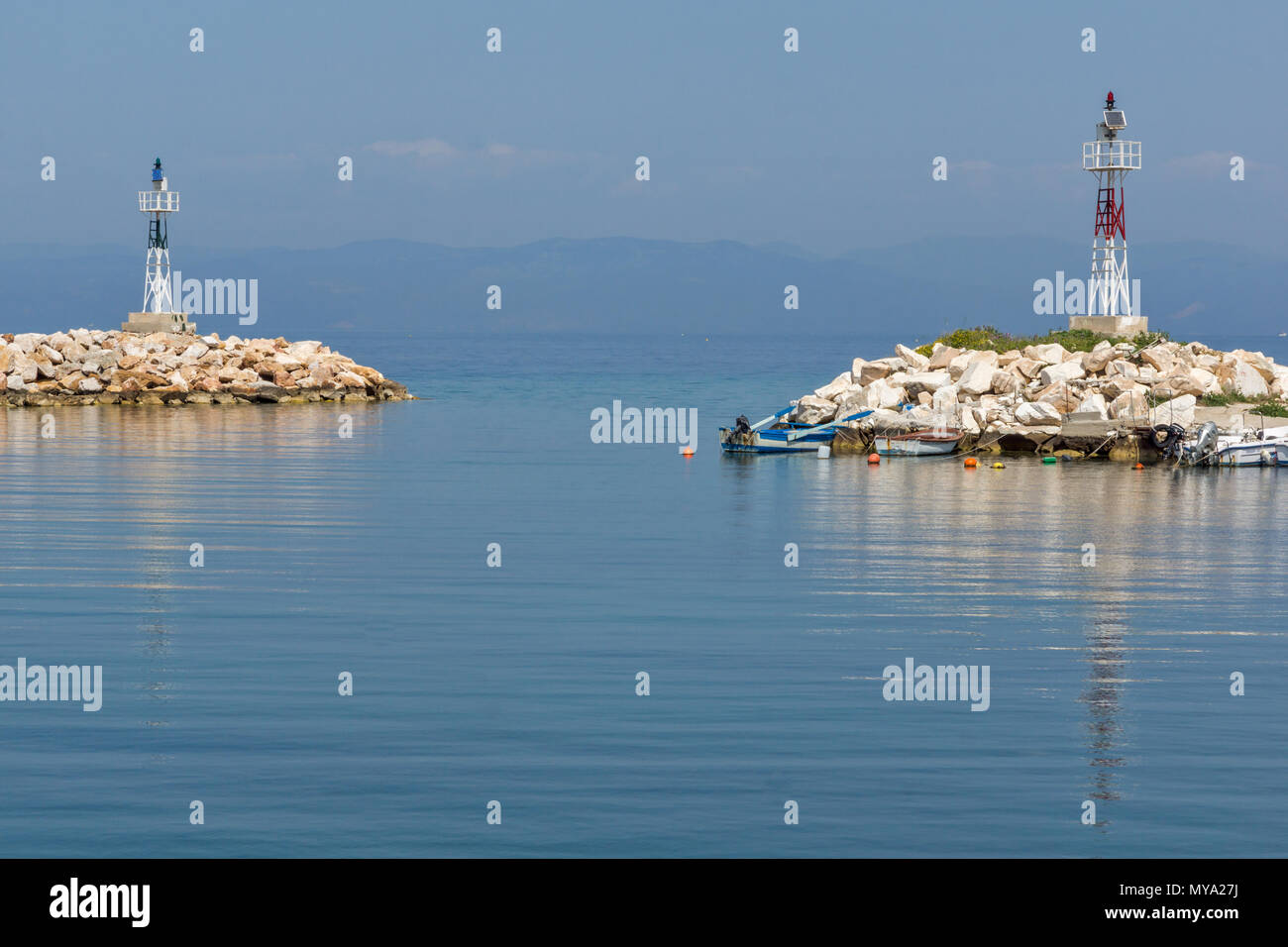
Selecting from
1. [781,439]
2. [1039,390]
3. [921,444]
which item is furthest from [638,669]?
[1039,390]

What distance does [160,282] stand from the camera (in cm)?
9744

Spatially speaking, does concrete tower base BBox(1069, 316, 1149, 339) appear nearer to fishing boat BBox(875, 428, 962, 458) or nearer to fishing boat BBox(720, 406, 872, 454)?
fishing boat BBox(720, 406, 872, 454)

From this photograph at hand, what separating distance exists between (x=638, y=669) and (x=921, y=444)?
3568 centimetres

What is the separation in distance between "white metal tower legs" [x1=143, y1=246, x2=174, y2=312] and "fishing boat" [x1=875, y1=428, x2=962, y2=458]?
58571 mm

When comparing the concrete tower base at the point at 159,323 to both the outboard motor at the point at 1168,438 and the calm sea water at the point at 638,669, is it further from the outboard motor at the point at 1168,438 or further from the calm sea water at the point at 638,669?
the outboard motor at the point at 1168,438

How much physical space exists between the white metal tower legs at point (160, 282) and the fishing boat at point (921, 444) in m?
58.6

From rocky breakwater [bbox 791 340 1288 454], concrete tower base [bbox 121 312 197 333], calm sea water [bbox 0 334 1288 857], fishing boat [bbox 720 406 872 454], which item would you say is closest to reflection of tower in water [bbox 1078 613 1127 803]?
calm sea water [bbox 0 334 1288 857]

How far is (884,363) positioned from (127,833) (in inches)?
2094

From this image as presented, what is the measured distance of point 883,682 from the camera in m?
18.6

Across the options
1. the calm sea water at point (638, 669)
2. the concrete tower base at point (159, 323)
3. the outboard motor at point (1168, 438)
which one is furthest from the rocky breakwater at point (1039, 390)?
the concrete tower base at point (159, 323)

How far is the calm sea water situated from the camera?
523 inches
